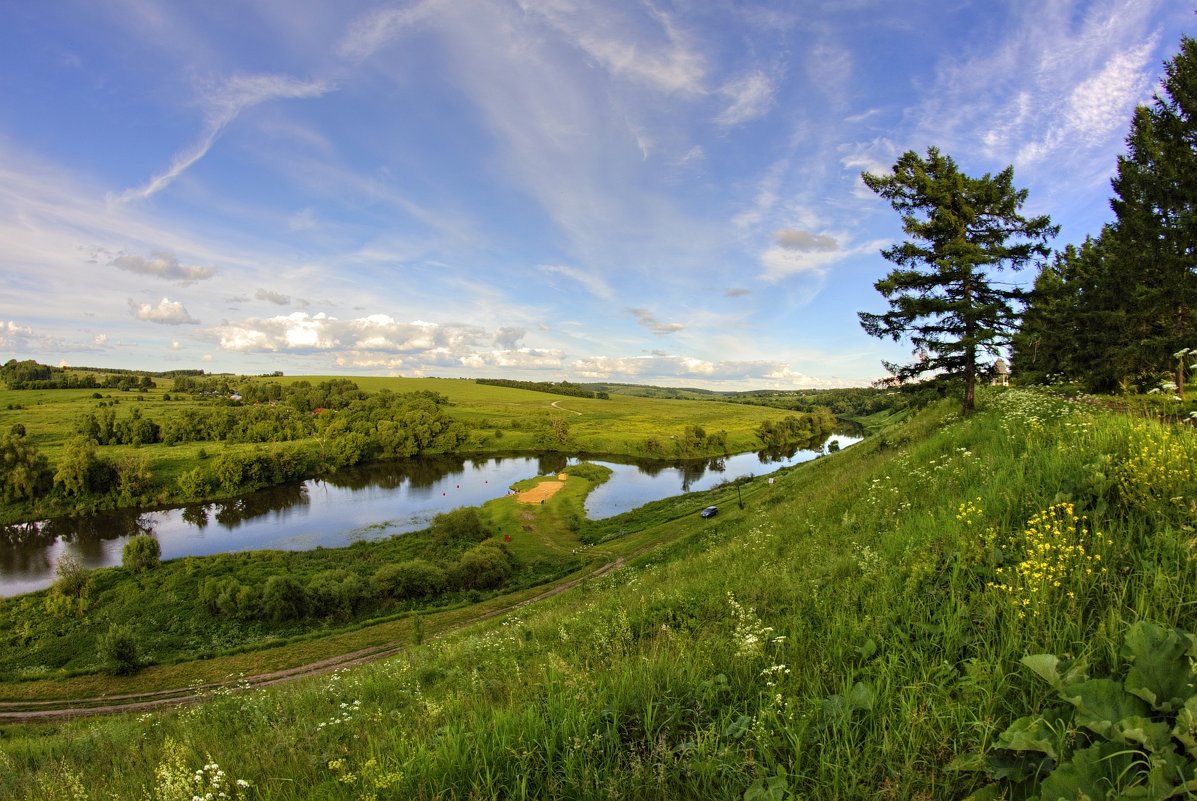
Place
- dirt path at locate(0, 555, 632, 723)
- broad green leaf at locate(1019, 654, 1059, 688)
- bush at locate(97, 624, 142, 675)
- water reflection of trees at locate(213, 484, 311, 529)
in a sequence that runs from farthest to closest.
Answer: water reflection of trees at locate(213, 484, 311, 529) → bush at locate(97, 624, 142, 675) → dirt path at locate(0, 555, 632, 723) → broad green leaf at locate(1019, 654, 1059, 688)

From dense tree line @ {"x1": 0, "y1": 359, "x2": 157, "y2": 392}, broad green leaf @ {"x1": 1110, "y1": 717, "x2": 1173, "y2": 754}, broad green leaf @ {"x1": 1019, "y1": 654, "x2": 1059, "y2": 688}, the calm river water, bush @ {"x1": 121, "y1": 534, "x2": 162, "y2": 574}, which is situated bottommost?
the calm river water

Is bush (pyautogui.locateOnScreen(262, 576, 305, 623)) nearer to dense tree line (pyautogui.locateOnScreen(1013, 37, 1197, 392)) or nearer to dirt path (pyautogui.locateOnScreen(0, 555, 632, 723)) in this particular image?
dirt path (pyautogui.locateOnScreen(0, 555, 632, 723))

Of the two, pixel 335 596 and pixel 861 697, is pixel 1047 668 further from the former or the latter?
pixel 335 596

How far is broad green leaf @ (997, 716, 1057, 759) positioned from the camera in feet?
6.56

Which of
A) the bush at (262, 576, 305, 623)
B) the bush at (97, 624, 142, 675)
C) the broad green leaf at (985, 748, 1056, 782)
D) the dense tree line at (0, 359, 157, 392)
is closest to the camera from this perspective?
the broad green leaf at (985, 748, 1056, 782)

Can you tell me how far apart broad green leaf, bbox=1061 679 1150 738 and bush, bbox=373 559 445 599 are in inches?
1907

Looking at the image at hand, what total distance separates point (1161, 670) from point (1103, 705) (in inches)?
13.4

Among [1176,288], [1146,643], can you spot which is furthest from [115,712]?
[1176,288]

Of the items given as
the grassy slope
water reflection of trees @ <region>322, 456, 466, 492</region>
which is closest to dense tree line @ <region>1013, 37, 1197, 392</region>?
the grassy slope

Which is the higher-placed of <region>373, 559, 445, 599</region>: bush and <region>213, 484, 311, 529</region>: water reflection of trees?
<region>373, 559, 445, 599</region>: bush

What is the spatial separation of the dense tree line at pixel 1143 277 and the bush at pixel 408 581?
1776 inches

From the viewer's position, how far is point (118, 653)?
102 feet

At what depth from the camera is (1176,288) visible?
2094cm

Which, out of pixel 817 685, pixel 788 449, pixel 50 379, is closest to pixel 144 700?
pixel 817 685
